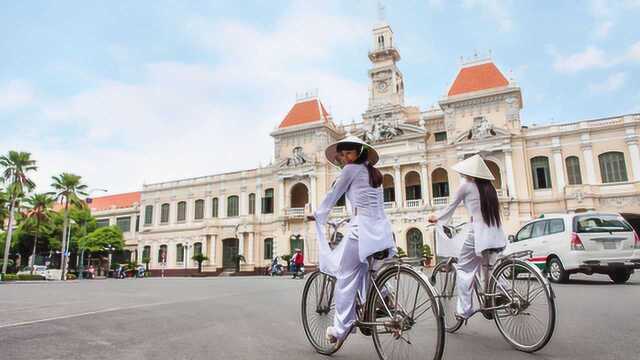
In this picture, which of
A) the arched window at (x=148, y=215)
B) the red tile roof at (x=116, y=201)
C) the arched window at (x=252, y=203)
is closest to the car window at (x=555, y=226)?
the arched window at (x=252, y=203)

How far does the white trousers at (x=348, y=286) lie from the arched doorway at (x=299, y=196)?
34844mm

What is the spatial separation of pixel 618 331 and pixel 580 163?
2792 centimetres

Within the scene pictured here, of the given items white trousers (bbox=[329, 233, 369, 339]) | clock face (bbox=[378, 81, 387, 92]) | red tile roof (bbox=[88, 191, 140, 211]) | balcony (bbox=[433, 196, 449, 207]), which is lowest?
white trousers (bbox=[329, 233, 369, 339])

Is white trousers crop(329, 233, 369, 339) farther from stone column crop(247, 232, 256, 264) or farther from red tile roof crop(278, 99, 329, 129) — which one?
red tile roof crop(278, 99, 329, 129)

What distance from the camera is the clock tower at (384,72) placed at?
37.8m

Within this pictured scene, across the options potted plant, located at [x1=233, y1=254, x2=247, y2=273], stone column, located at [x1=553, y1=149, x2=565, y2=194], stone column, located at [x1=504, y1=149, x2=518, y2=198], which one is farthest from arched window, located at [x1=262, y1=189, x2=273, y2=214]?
stone column, located at [x1=553, y1=149, x2=565, y2=194]

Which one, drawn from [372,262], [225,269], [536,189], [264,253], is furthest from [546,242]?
[225,269]

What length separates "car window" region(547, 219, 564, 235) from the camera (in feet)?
36.1

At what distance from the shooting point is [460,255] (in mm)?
4426

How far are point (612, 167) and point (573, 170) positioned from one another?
2.14 metres

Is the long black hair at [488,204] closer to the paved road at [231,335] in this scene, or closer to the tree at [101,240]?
the paved road at [231,335]

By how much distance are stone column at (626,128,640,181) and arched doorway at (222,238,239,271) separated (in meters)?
29.5

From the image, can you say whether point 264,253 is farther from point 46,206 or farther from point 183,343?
point 183,343

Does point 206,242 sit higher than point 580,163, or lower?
lower
